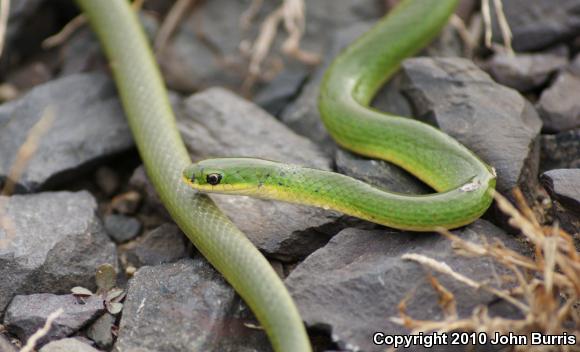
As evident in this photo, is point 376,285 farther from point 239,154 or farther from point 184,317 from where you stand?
point 239,154

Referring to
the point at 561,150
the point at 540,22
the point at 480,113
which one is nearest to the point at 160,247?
the point at 480,113

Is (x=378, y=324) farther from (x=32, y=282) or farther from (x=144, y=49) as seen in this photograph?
(x=144, y=49)

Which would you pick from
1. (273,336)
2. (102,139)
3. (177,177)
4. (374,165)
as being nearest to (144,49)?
(102,139)

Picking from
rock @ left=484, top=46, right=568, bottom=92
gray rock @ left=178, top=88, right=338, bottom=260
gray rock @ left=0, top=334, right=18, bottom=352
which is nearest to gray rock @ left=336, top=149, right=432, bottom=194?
gray rock @ left=178, top=88, right=338, bottom=260

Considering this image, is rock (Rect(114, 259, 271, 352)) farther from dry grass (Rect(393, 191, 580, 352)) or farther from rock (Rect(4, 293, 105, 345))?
dry grass (Rect(393, 191, 580, 352))

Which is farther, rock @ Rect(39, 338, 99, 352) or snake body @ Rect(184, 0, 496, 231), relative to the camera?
snake body @ Rect(184, 0, 496, 231)

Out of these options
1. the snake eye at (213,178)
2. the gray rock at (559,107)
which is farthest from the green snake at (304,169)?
the gray rock at (559,107)

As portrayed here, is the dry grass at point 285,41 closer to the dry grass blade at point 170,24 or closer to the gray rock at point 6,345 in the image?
the dry grass blade at point 170,24
